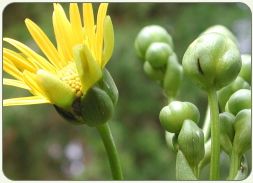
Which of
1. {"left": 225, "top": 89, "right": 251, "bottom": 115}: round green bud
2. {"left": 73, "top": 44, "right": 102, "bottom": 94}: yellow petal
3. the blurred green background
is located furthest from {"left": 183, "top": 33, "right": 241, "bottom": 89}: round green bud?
the blurred green background

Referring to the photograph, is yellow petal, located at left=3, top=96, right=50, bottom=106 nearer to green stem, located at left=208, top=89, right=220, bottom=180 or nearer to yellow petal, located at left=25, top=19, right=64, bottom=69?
yellow petal, located at left=25, top=19, right=64, bottom=69

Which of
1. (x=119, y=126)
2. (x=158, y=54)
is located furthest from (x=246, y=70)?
(x=119, y=126)

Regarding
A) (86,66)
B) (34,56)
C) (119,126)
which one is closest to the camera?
(86,66)

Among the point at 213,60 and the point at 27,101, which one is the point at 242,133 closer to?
the point at 213,60

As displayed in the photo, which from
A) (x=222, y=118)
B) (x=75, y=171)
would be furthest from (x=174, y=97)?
(x=75, y=171)

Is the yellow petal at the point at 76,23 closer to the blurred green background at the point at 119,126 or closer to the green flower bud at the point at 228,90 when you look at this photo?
the green flower bud at the point at 228,90

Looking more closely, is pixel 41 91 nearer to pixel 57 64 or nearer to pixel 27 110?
pixel 57 64
